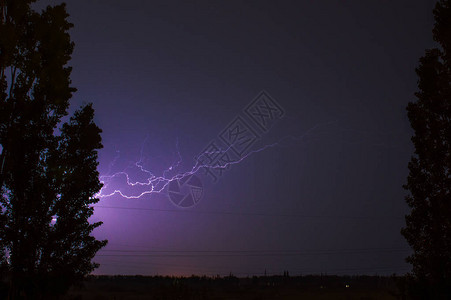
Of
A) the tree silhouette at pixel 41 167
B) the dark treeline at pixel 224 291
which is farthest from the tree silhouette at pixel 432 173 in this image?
the tree silhouette at pixel 41 167

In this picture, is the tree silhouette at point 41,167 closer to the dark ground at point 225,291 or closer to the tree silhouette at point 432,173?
the dark ground at point 225,291

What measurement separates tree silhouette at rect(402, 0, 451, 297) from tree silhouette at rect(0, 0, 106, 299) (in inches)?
388

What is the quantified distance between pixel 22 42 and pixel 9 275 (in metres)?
6.85

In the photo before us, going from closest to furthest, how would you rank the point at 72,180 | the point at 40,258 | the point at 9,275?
1. the point at 9,275
2. the point at 40,258
3. the point at 72,180

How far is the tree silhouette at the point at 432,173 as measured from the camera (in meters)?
10.5

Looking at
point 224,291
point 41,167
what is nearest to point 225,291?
point 224,291

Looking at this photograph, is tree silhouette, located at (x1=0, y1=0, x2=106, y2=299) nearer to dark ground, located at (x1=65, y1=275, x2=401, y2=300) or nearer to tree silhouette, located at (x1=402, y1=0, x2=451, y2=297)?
dark ground, located at (x1=65, y1=275, x2=401, y2=300)

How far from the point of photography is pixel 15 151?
35.6 ft

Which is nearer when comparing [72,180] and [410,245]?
[410,245]

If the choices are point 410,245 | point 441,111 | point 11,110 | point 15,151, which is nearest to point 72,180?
point 15,151

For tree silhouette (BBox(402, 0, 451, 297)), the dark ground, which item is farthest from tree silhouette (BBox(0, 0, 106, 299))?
tree silhouette (BBox(402, 0, 451, 297))

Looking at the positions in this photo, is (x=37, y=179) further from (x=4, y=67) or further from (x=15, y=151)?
(x=4, y=67)

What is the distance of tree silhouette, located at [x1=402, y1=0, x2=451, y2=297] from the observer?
1051 cm

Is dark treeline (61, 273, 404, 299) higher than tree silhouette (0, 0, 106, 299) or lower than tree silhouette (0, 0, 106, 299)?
lower
